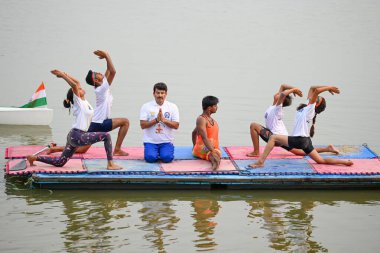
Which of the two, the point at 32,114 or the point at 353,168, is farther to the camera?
the point at 32,114

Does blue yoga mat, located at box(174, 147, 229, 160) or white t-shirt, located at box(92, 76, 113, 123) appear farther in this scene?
blue yoga mat, located at box(174, 147, 229, 160)

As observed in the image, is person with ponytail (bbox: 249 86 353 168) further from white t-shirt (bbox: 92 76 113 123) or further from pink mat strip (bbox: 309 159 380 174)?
white t-shirt (bbox: 92 76 113 123)

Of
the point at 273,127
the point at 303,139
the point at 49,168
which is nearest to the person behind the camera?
the point at 49,168

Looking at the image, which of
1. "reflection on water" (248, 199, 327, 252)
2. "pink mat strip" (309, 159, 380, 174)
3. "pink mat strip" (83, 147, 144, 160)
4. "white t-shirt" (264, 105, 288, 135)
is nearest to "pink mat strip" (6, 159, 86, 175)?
"pink mat strip" (83, 147, 144, 160)

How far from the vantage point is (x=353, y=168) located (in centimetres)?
1284

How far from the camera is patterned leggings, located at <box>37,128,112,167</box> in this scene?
1230 cm

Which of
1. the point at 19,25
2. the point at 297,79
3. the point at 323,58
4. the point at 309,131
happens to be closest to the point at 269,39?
the point at 323,58

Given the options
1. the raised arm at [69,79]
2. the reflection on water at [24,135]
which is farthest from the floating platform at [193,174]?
the reflection on water at [24,135]

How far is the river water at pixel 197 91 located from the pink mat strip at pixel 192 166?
1.21 feet

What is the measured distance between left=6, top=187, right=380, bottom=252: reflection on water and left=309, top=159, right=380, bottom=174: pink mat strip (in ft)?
1.13

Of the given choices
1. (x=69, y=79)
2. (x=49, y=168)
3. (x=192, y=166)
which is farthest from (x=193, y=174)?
(x=69, y=79)

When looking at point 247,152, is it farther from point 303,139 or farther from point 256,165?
point 303,139

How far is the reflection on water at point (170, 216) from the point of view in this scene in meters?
10.5

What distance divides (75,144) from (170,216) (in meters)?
1.97
